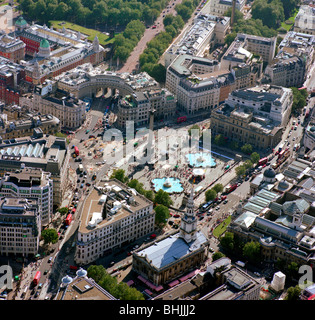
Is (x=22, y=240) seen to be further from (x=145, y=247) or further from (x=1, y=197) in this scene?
(x=145, y=247)

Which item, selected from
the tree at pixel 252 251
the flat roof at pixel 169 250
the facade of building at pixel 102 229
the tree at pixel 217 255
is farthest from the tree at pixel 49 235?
the tree at pixel 252 251

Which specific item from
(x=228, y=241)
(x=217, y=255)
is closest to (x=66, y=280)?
(x=217, y=255)

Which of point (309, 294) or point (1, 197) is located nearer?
point (309, 294)

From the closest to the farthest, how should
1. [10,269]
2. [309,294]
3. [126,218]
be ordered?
[309,294], [10,269], [126,218]

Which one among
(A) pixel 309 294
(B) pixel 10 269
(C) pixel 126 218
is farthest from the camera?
(C) pixel 126 218

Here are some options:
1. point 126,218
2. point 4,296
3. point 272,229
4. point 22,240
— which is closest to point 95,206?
point 126,218

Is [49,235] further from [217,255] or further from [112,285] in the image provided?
[217,255]

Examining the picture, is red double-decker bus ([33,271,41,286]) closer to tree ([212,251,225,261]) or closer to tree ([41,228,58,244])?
tree ([41,228,58,244])
